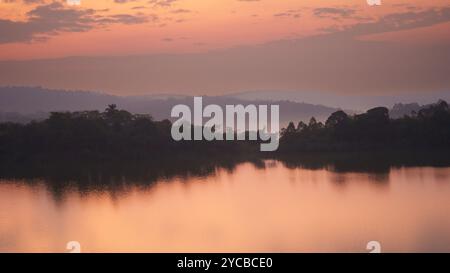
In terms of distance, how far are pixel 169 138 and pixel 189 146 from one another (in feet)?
1.54

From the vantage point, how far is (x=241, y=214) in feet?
25.9

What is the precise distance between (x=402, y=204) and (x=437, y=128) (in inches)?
237

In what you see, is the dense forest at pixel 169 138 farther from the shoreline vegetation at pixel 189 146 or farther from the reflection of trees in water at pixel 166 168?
the reflection of trees in water at pixel 166 168

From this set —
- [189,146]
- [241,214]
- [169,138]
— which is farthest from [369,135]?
[241,214]

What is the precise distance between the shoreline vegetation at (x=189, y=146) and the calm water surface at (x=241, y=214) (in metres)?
1.36

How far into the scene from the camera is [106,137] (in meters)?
13.1

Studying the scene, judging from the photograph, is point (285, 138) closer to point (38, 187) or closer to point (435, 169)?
point (435, 169)

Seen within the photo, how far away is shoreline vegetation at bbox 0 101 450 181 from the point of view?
12273 mm

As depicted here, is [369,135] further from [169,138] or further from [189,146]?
[169,138]

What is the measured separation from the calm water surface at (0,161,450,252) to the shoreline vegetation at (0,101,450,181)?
1.36 m

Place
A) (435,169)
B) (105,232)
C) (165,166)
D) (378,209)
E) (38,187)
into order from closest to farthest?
(105,232) < (378,209) < (38,187) < (435,169) < (165,166)

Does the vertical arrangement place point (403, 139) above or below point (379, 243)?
above

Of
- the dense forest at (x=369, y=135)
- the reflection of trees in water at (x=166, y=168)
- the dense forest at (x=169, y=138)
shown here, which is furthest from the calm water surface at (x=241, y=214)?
the dense forest at (x=369, y=135)
